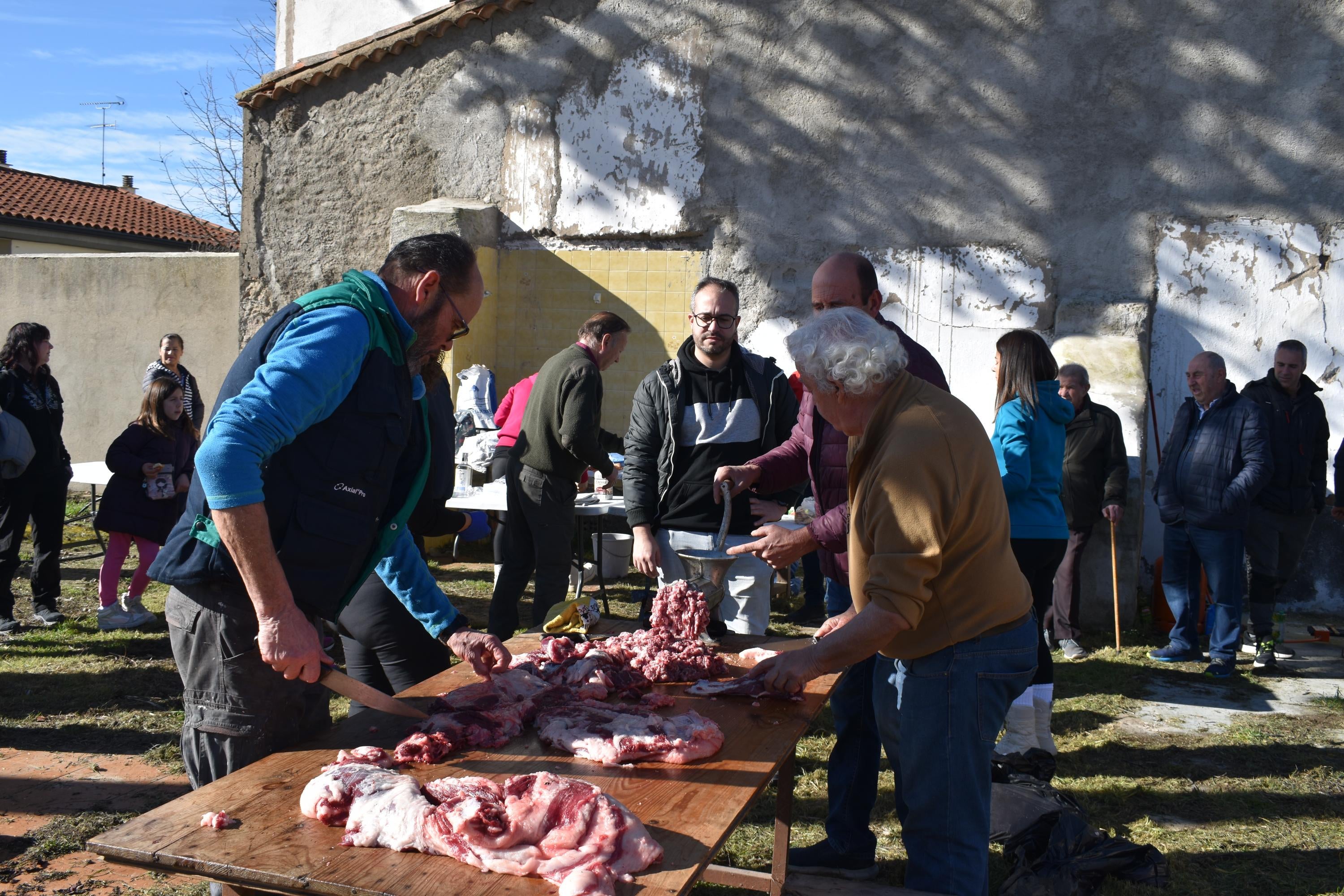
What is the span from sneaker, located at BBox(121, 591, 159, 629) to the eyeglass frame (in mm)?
4692

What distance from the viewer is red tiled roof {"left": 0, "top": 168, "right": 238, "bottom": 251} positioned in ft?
73.0

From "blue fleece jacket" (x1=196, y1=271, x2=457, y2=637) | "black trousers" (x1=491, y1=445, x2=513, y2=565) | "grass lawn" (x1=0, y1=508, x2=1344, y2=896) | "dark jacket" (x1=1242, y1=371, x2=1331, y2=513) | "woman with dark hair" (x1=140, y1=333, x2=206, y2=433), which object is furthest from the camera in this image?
"woman with dark hair" (x1=140, y1=333, x2=206, y2=433)

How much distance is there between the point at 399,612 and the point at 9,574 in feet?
16.2

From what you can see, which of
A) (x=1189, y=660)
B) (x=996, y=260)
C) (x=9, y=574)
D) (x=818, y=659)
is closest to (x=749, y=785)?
(x=818, y=659)

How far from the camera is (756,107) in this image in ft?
30.4

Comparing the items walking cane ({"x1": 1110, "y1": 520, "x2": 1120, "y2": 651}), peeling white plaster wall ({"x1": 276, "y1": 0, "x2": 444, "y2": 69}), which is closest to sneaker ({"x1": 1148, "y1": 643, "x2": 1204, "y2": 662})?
walking cane ({"x1": 1110, "y1": 520, "x2": 1120, "y2": 651})

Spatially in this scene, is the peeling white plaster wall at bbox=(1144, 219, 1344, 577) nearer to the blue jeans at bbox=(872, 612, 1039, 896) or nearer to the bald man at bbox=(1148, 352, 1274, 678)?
the bald man at bbox=(1148, 352, 1274, 678)

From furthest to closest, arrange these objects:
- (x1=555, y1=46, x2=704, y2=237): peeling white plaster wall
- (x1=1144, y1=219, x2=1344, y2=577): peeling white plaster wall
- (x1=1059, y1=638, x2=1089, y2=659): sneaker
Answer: (x1=555, y1=46, x2=704, y2=237): peeling white plaster wall → (x1=1144, y1=219, x2=1344, y2=577): peeling white plaster wall → (x1=1059, y1=638, x2=1089, y2=659): sneaker

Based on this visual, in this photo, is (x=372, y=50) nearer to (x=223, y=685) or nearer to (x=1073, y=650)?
(x=1073, y=650)

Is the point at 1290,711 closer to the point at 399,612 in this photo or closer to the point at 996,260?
the point at 996,260

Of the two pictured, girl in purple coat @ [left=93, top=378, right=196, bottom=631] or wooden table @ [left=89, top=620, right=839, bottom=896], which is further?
girl in purple coat @ [left=93, top=378, right=196, bottom=631]

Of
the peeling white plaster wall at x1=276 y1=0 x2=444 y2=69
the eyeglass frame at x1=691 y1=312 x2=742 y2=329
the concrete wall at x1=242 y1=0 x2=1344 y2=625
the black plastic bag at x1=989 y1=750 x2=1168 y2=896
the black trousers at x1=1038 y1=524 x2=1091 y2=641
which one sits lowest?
the black plastic bag at x1=989 y1=750 x2=1168 y2=896

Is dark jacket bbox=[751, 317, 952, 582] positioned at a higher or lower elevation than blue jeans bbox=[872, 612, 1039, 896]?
higher

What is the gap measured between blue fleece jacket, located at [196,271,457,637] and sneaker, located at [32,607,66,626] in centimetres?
583
